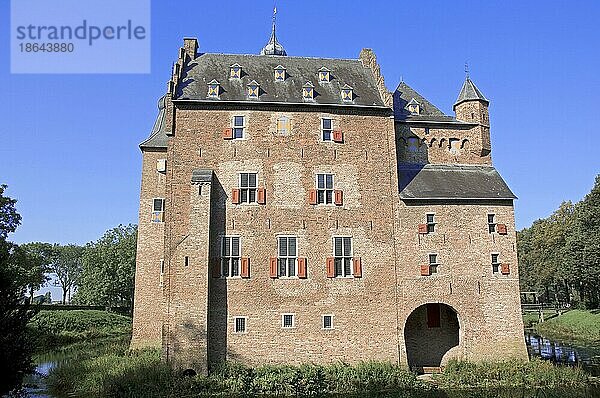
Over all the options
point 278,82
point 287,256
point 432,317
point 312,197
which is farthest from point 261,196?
point 432,317

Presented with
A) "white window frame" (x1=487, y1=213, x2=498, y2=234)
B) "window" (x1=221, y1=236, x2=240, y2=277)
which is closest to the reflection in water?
"white window frame" (x1=487, y1=213, x2=498, y2=234)

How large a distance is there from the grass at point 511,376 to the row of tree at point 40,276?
15.2 m

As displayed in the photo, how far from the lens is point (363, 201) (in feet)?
77.8

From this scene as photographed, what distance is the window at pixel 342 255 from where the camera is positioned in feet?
75.2

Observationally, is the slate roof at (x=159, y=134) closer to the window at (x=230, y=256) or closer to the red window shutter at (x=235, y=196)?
the red window shutter at (x=235, y=196)

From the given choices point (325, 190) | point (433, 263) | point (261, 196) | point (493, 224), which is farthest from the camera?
point (493, 224)

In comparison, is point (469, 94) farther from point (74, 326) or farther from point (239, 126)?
point (74, 326)

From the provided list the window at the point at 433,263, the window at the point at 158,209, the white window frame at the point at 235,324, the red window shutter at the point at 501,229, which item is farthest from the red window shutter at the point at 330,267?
the window at the point at 158,209

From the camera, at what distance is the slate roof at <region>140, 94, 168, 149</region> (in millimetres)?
26656

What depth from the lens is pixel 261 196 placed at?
2305 centimetres

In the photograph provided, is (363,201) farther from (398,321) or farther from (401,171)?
Result: (398,321)

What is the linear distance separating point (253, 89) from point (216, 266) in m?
8.37

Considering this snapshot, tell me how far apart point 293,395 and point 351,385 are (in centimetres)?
239

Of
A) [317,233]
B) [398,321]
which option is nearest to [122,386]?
[317,233]
